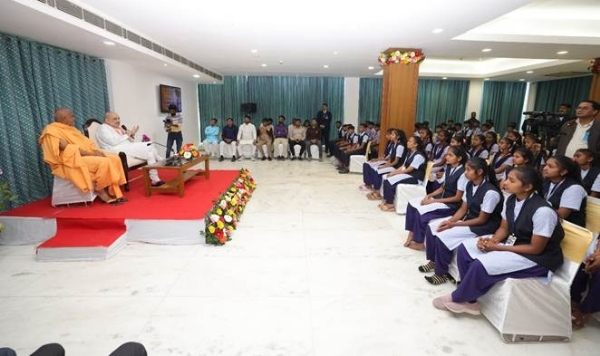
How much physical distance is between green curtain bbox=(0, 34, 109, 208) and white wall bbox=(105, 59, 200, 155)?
1.00 meters

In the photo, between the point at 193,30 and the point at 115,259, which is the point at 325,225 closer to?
the point at 115,259

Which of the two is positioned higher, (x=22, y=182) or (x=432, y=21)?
(x=432, y=21)

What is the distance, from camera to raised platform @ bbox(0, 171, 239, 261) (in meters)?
3.07

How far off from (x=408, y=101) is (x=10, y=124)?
578 centimetres

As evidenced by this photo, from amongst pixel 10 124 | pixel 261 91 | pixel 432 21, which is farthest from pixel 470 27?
pixel 261 91

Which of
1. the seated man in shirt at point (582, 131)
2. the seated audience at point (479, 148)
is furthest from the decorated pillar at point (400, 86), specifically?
the seated man in shirt at point (582, 131)

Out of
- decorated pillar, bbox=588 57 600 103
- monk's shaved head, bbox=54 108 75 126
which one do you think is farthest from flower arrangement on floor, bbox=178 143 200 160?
decorated pillar, bbox=588 57 600 103

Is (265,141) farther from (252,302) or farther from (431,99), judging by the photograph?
(252,302)

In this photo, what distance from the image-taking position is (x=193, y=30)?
4520 millimetres

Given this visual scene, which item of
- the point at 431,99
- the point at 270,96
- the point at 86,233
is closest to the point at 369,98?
the point at 431,99

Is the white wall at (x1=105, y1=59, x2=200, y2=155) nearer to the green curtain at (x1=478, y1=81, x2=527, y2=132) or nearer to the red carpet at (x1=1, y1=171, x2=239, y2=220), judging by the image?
the red carpet at (x1=1, y1=171, x2=239, y2=220)

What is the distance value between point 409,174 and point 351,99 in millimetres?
7315

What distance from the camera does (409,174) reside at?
181 inches

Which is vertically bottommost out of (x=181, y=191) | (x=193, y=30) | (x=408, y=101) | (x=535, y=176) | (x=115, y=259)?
(x=115, y=259)
